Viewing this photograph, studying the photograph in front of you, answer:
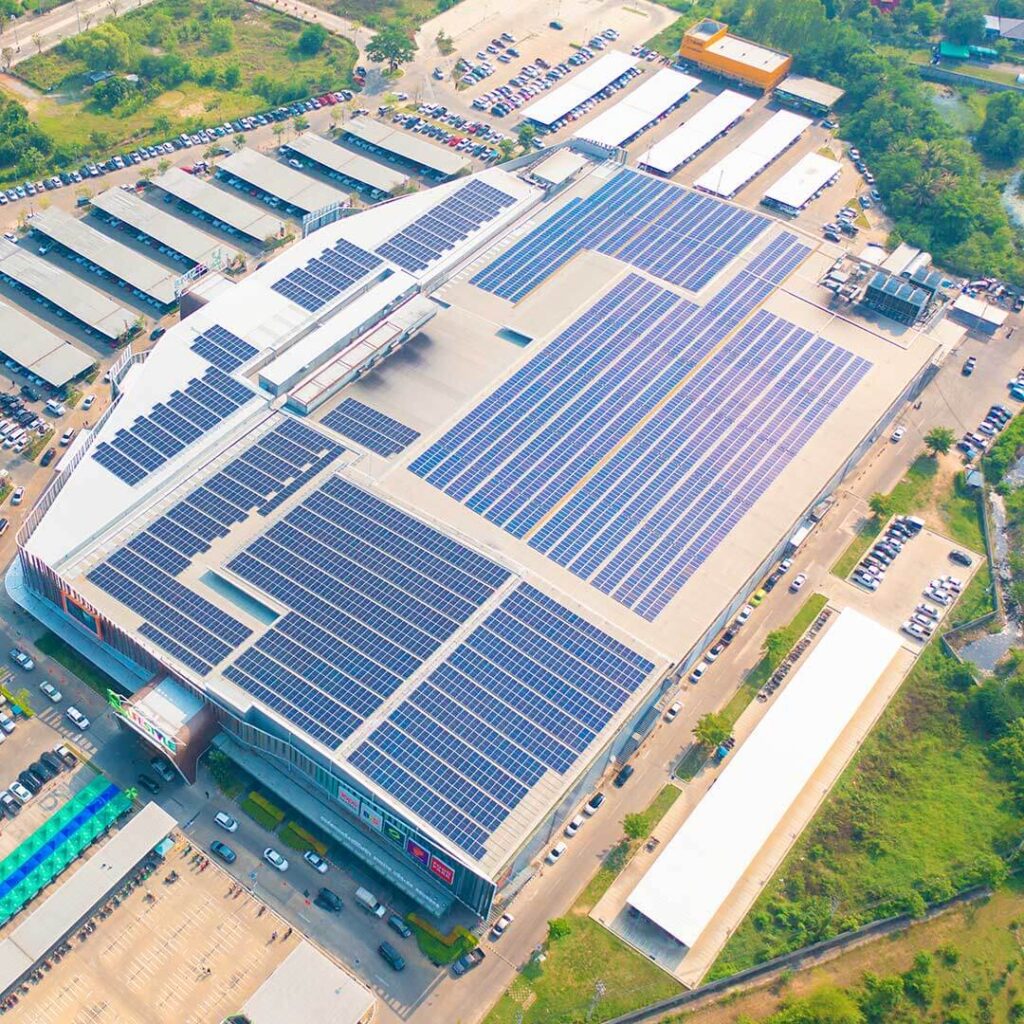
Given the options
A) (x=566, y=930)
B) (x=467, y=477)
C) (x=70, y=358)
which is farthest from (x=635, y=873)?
(x=70, y=358)

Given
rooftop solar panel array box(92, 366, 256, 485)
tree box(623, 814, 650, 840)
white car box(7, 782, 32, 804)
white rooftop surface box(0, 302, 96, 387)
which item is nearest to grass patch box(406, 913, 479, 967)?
tree box(623, 814, 650, 840)

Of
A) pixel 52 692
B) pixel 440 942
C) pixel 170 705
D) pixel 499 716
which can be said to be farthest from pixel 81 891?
pixel 499 716

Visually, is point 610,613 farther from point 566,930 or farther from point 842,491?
point 842,491

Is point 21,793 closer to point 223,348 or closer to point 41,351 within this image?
point 223,348

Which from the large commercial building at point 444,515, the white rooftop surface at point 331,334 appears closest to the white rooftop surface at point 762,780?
the large commercial building at point 444,515

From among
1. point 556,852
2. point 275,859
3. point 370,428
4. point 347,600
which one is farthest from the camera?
point 370,428
